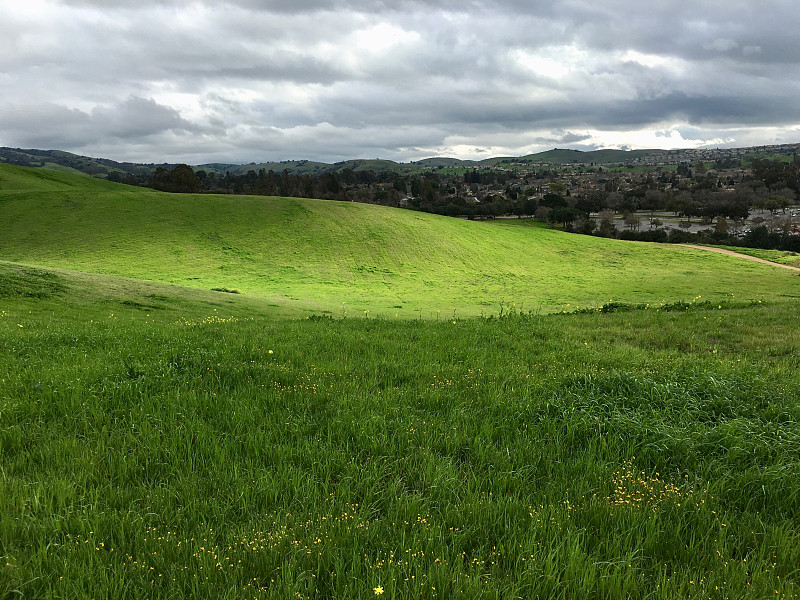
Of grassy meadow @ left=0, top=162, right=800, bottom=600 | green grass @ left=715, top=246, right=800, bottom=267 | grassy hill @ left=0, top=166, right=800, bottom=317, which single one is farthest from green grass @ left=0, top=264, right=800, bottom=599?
green grass @ left=715, top=246, right=800, bottom=267

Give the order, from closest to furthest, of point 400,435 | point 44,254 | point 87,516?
1. point 87,516
2. point 400,435
3. point 44,254

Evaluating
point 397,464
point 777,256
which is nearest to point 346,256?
point 397,464

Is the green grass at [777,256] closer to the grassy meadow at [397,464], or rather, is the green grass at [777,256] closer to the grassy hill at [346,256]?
the grassy hill at [346,256]

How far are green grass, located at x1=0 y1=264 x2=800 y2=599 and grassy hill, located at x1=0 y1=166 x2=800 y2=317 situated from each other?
17.9 metres

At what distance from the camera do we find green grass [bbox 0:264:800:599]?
9.50 ft

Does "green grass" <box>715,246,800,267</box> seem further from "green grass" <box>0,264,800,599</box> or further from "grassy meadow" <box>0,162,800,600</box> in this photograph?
"green grass" <box>0,264,800,599</box>

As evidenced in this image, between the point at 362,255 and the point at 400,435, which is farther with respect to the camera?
the point at 362,255

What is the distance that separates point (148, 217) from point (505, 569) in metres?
61.5

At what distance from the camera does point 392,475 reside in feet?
13.6

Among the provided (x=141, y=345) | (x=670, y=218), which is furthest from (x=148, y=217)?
(x=670, y=218)

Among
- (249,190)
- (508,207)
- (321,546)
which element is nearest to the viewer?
(321,546)

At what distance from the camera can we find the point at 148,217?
53.8 metres

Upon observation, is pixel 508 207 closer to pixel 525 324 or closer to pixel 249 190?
pixel 249 190

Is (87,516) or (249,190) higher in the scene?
(249,190)
